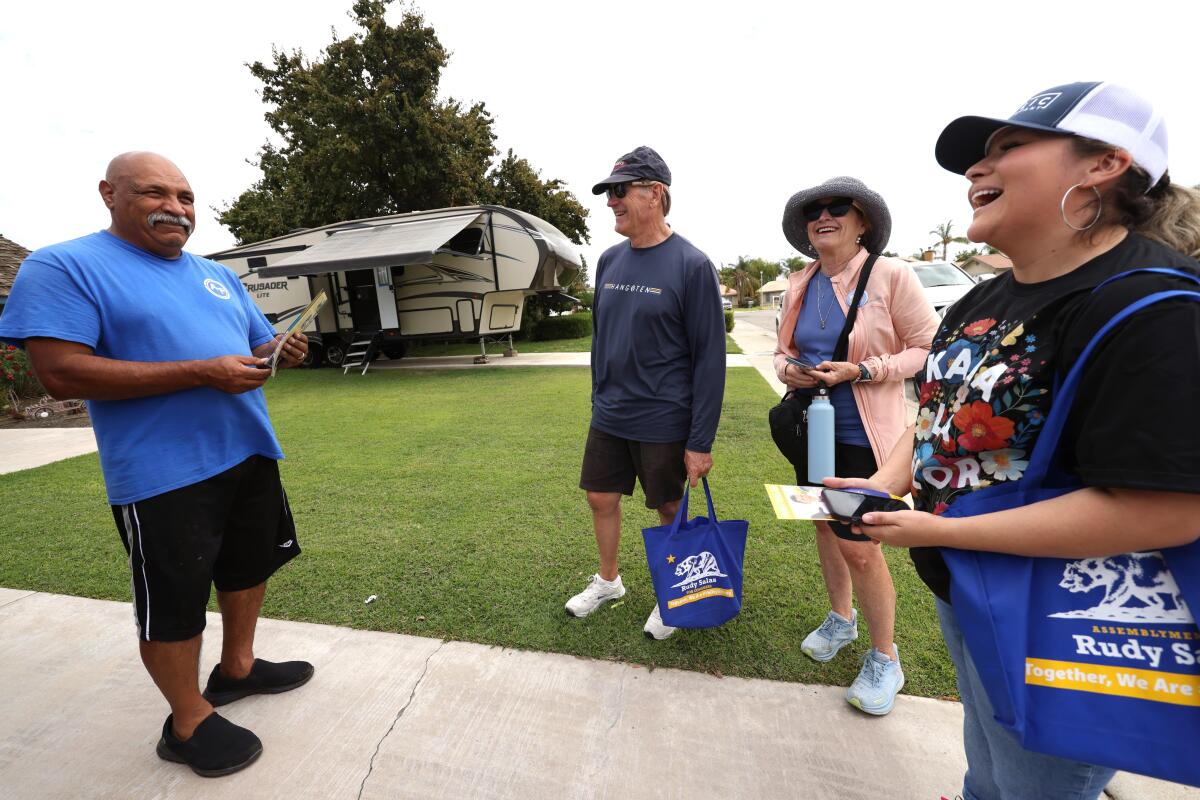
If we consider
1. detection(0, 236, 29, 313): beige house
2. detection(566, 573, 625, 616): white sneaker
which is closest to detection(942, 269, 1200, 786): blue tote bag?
detection(566, 573, 625, 616): white sneaker

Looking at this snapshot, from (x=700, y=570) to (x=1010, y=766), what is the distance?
1275 millimetres

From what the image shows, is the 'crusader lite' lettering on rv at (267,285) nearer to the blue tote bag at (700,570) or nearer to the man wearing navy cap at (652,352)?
the man wearing navy cap at (652,352)

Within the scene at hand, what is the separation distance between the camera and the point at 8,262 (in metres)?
12.5

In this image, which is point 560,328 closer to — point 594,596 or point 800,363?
point 594,596

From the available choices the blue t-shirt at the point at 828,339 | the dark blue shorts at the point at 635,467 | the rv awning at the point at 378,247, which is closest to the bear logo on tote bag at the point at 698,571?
the dark blue shorts at the point at 635,467

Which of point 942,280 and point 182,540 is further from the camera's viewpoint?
point 942,280

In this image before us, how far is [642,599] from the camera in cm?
294

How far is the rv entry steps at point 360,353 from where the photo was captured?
13445 mm

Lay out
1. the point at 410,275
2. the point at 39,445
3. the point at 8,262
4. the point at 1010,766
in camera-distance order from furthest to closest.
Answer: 1. the point at 410,275
2. the point at 8,262
3. the point at 39,445
4. the point at 1010,766

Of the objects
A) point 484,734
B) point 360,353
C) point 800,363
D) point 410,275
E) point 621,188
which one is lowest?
point 484,734

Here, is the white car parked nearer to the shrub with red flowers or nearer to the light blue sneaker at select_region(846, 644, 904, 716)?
the light blue sneaker at select_region(846, 644, 904, 716)

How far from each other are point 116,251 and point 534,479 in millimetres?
3520

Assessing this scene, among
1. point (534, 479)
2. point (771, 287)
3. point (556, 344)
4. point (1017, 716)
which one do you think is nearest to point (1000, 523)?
point (1017, 716)

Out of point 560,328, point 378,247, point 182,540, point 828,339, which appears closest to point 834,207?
point 828,339
